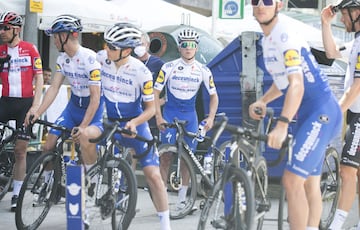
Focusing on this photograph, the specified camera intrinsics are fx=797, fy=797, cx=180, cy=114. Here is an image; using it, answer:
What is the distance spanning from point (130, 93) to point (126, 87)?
0.21ft

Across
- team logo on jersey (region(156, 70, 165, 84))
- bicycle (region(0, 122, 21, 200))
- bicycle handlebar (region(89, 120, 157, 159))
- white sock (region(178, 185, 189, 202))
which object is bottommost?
white sock (region(178, 185, 189, 202))

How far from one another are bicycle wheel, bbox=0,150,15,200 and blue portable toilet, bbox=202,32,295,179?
2657mm

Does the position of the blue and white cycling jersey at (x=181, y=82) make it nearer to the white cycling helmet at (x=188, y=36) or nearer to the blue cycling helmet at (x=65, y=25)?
the white cycling helmet at (x=188, y=36)

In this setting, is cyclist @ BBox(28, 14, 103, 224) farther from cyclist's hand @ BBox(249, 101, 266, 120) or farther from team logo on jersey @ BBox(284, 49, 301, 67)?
team logo on jersey @ BBox(284, 49, 301, 67)

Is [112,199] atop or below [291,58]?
below

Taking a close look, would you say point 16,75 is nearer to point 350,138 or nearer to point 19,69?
point 19,69

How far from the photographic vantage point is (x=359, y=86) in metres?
6.66

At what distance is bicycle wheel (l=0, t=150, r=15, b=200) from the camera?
8742 mm

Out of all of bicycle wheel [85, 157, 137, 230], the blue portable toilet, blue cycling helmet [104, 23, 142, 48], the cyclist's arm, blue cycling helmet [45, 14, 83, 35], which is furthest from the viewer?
the blue portable toilet

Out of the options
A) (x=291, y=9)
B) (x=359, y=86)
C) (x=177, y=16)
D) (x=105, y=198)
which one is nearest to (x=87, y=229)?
(x=105, y=198)

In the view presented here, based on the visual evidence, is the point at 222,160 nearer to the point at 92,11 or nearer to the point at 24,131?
the point at 24,131

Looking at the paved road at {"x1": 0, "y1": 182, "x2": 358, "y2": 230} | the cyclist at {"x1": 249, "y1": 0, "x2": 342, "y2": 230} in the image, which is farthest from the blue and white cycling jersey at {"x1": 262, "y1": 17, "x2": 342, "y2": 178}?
the paved road at {"x1": 0, "y1": 182, "x2": 358, "y2": 230}

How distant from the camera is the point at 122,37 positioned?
656cm

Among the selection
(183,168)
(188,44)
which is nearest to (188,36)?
(188,44)
